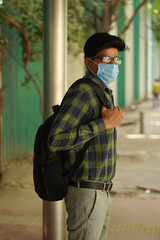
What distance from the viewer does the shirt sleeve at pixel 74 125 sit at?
2.38m

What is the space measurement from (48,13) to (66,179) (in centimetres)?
163

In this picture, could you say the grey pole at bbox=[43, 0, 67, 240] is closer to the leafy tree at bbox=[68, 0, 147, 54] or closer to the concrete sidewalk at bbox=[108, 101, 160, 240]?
the concrete sidewalk at bbox=[108, 101, 160, 240]

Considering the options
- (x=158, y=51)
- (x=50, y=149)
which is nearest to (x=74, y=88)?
(x=50, y=149)

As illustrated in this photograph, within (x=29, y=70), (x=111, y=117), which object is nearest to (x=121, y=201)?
(x=111, y=117)

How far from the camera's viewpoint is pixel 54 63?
352 centimetres

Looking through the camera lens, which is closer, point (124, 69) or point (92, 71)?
point (92, 71)

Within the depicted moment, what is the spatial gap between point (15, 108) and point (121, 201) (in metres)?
3.97

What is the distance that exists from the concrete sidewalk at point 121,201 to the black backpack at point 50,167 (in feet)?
7.13

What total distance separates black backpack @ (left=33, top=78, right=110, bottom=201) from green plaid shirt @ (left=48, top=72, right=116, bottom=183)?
0.11 feet

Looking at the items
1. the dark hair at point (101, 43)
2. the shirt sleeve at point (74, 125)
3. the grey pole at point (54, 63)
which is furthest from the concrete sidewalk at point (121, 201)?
the dark hair at point (101, 43)

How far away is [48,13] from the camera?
139 inches

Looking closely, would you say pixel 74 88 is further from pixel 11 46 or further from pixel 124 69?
pixel 124 69

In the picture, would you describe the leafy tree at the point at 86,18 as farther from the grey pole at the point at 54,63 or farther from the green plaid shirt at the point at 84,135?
the green plaid shirt at the point at 84,135

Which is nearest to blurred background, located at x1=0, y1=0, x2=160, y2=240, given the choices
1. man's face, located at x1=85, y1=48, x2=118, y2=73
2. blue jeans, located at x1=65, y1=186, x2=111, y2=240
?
man's face, located at x1=85, y1=48, x2=118, y2=73
